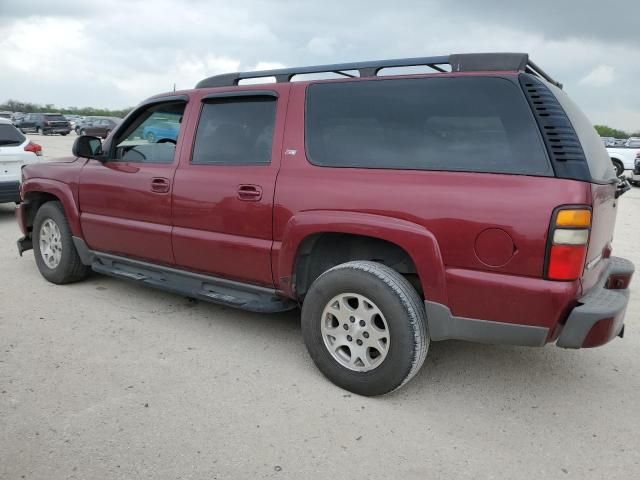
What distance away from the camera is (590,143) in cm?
282

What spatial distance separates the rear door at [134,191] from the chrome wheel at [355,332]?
58.5 inches

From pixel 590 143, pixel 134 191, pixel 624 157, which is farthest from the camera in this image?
pixel 624 157

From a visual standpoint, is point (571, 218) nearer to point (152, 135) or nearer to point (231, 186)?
point (231, 186)

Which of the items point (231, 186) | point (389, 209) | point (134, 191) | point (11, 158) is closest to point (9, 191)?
point (11, 158)

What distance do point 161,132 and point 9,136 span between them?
5.00m

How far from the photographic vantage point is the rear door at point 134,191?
12.9ft

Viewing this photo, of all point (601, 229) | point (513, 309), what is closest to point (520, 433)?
point (513, 309)

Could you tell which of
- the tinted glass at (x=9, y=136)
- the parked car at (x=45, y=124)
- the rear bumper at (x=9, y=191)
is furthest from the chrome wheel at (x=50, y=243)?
the parked car at (x=45, y=124)

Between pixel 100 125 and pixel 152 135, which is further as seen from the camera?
pixel 100 125

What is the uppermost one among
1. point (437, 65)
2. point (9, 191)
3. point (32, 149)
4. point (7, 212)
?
point (437, 65)

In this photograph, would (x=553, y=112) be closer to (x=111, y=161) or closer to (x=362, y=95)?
(x=362, y=95)

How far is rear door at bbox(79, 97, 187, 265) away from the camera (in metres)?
3.93

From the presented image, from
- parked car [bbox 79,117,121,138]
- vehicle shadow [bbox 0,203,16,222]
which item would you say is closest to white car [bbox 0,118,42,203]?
vehicle shadow [bbox 0,203,16,222]

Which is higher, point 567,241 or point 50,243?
point 567,241
